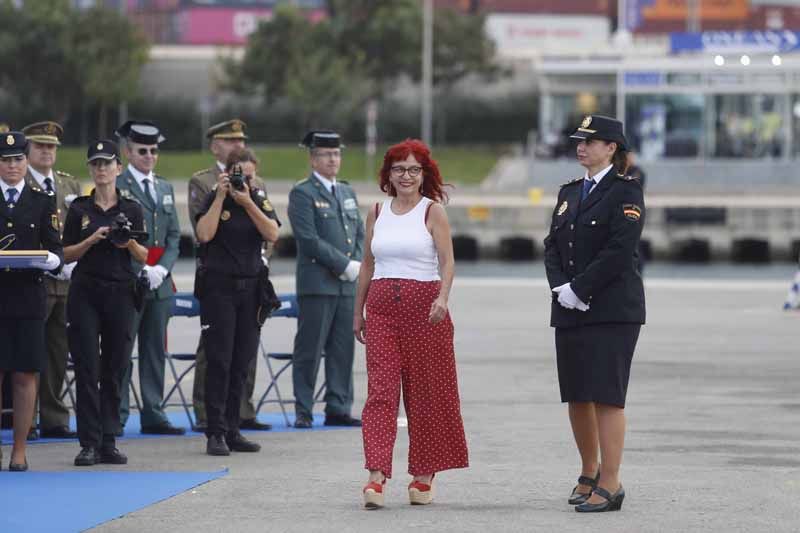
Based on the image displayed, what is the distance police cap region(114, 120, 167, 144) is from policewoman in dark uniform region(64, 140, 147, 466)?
1.15m

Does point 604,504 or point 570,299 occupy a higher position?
point 570,299

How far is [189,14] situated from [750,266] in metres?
65.4

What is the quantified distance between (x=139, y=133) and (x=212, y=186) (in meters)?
0.61

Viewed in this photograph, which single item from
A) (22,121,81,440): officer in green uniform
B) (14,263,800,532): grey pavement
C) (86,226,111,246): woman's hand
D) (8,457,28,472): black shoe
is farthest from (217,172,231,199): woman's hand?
(8,457,28,472): black shoe

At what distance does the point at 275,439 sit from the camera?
485 inches

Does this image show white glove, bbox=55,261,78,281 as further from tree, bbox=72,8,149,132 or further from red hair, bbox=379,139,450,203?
tree, bbox=72,8,149,132

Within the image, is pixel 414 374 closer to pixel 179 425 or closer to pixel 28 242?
pixel 28 242

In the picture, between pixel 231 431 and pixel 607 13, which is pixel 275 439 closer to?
pixel 231 431

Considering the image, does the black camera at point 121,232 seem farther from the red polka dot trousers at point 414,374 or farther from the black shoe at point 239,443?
the red polka dot trousers at point 414,374

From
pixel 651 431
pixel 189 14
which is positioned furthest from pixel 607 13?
pixel 651 431

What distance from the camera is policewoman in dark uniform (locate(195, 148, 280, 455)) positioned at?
11250 millimetres

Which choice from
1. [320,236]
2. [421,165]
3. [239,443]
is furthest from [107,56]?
[421,165]

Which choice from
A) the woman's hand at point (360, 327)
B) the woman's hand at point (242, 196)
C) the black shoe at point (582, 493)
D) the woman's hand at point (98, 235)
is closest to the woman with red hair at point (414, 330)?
the woman's hand at point (360, 327)

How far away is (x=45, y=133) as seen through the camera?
1208 centimetres
